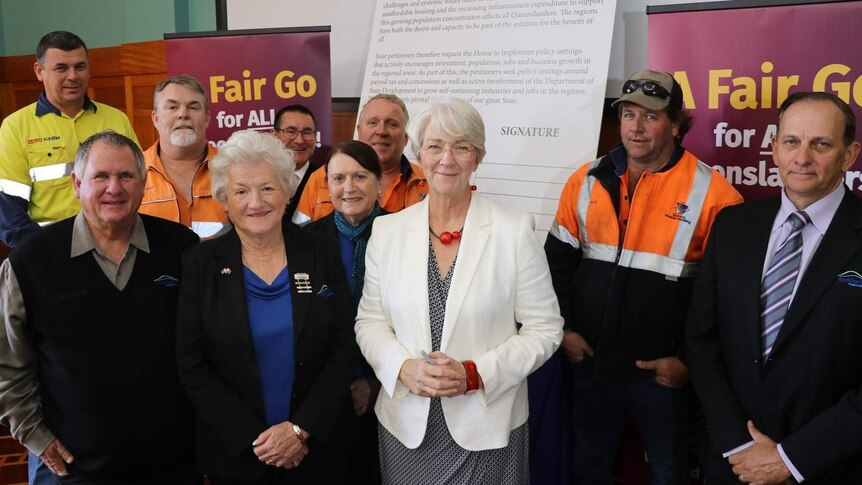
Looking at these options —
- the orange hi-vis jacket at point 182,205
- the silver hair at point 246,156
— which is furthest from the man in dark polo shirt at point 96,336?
the orange hi-vis jacket at point 182,205

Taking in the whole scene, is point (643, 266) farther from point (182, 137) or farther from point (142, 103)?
point (142, 103)

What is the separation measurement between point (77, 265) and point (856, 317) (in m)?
2.26

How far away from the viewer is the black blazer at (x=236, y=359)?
208 cm

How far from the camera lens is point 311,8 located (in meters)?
5.44

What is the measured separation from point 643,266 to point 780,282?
0.54 metres

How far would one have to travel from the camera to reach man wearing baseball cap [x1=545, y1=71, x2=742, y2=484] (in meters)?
2.57

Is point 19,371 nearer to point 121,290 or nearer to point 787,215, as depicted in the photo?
point 121,290

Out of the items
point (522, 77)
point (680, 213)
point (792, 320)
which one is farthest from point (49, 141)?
point (792, 320)

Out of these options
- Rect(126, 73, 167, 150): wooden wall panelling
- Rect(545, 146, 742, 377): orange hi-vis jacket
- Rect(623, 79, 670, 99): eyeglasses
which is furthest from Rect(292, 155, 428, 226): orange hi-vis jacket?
Rect(126, 73, 167, 150): wooden wall panelling

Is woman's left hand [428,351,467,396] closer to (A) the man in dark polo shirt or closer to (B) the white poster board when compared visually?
(A) the man in dark polo shirt

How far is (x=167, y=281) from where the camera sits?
2182 millimetres

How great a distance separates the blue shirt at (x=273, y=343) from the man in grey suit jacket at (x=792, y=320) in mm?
1316

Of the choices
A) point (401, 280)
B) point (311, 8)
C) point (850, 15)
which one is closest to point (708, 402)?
point (401, 280)

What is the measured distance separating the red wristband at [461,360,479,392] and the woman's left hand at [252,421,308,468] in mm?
521
